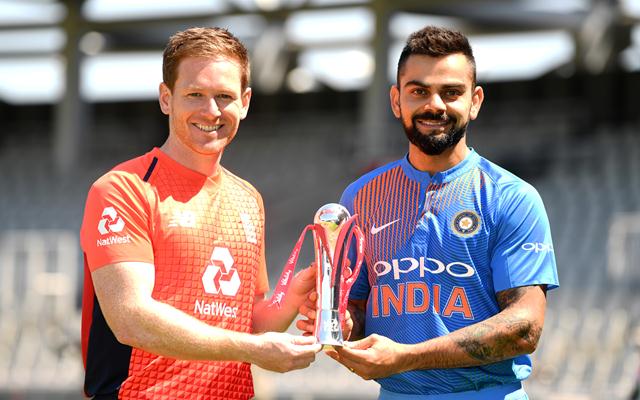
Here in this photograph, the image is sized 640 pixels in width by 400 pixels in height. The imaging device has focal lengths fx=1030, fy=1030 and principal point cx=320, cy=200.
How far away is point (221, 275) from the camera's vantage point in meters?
3.21

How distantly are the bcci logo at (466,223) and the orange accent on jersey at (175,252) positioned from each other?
0.67m

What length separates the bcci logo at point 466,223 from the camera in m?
3.28

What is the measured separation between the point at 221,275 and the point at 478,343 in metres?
0.82

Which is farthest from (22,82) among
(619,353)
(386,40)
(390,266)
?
(390,266)

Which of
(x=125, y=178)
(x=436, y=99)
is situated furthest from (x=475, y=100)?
(x=125, y=178)

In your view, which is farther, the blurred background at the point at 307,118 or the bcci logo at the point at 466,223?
the blurred background at the point at 307,118

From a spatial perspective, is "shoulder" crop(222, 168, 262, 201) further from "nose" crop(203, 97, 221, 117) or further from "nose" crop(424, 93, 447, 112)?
"nose" crop(424, 93, 447, 112)

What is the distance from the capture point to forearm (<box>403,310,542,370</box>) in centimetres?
314

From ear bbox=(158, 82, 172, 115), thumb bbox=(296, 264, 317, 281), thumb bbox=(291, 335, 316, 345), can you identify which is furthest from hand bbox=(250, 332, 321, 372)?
ear bbox=(158, 82, 172, 115)

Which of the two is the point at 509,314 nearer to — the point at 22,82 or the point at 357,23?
the point at 357,23

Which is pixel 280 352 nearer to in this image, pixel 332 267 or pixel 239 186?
pixel 332 267

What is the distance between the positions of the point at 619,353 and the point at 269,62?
536 inches

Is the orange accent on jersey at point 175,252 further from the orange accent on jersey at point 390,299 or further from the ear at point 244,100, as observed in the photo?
the orange accent on jersey at point 390,299

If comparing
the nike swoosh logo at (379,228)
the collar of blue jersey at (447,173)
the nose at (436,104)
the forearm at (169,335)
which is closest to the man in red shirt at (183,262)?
the forearm at (169,335)
